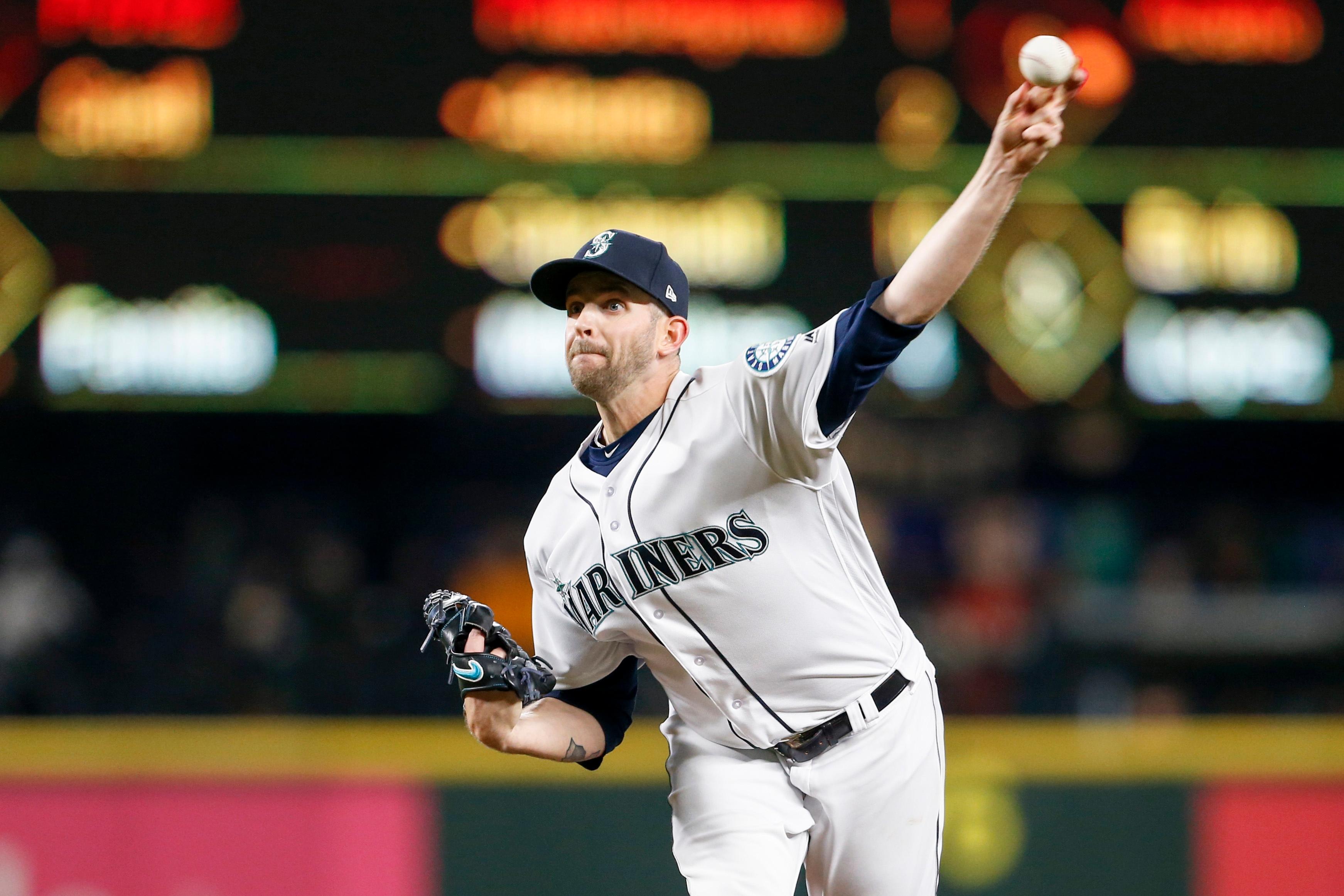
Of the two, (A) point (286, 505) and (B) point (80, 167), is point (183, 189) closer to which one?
(B) point (80, 167)

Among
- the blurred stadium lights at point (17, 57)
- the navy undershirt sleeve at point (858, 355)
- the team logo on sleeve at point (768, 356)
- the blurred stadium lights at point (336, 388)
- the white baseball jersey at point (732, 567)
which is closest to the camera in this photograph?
the navy undershirt sleeve at point (858, 355)

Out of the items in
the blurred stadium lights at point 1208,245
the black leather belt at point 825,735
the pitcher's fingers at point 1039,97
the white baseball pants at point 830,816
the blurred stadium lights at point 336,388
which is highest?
the blurred stadium lights at point 1208,245

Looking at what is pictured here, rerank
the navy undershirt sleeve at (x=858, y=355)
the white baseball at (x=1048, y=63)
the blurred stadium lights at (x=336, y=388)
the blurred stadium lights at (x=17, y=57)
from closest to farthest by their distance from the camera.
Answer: the white baseball at (x=1048, y=63) < the navy undershirt sleeve at (x=858, y=355) < the blurred stadium lights at (x=17, y=57) < the blurred stadium lights at (x=336, y=388)

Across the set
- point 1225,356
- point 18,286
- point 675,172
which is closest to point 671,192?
point 675,172

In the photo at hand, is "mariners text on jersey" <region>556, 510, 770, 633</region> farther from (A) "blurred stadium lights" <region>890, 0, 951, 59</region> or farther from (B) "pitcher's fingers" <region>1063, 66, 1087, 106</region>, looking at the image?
(A) "blurred stadium lights" <region>890, 0, 951, 59</region>

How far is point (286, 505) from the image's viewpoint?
702cm

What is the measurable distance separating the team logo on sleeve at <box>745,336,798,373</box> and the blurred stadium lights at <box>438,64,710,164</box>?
2.68 metres

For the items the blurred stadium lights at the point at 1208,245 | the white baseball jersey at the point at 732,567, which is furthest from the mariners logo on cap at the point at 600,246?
the blurred stadium lights at the point at 1208,245

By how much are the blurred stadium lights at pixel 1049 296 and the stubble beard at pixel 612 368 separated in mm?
2582

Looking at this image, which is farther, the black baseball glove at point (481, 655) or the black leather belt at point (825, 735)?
the black leather belt at point (825, 735)

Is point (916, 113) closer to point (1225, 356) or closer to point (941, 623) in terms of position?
point (1225, 356)

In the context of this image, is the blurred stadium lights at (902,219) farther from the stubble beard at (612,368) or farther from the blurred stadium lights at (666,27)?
the stubble beard at (612,368)

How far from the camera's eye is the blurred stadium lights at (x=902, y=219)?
4.80 meters

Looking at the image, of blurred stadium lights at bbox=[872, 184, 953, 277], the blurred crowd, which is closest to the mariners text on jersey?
the blurred crowd
